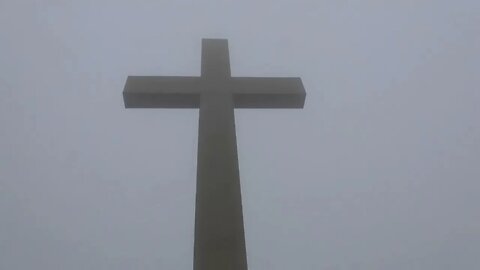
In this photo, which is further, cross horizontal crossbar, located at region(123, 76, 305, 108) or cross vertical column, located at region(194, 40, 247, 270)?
cross horizontal crossbar, located at region(123, 76, 305, 108)

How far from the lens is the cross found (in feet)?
7.11

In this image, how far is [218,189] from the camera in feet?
7.94

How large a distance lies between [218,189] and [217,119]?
22.4 inches

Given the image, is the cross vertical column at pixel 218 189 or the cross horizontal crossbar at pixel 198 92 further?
the cross horizontal crossbar at pixel 198 92

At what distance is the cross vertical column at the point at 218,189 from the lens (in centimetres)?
212

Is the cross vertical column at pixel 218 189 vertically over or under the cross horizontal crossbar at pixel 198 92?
under

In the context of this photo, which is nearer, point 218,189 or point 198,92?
point 218,189

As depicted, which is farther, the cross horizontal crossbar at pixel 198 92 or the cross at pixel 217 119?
the cross horizontal crossbar at pixel 198 92

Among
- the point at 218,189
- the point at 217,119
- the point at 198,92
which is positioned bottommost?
the point at 218,189

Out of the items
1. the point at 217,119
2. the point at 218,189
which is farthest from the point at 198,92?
the point at 218,189

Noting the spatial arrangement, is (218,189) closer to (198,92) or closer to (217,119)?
(217,119)

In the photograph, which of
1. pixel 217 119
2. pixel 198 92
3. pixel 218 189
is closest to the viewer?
pixel 218 189

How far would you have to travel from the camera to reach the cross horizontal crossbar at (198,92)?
126 inches

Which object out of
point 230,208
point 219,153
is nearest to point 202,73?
point 219,153
